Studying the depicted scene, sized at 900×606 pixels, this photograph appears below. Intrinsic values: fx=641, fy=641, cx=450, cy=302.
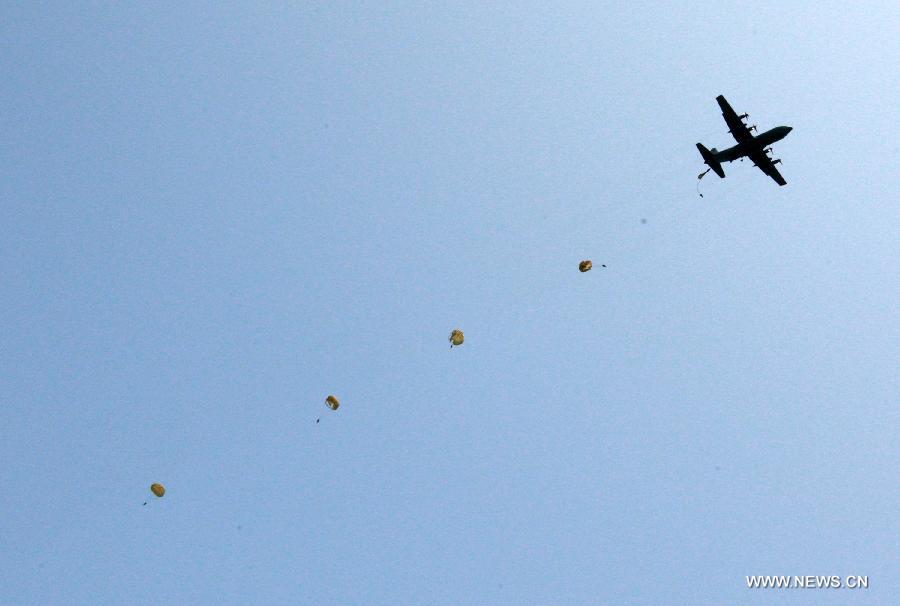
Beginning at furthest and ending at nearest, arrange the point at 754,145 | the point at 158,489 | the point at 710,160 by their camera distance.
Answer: the point at 710,160 < the point at 754,145 < the point at 158,489

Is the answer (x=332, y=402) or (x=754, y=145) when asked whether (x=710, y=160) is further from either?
(x=332, y=402)

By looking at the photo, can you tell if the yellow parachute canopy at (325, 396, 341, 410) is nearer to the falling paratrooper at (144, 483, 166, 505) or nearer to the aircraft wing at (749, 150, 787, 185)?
the falling paratrooper at (144, 483, 166, 505)

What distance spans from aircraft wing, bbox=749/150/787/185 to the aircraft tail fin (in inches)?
134

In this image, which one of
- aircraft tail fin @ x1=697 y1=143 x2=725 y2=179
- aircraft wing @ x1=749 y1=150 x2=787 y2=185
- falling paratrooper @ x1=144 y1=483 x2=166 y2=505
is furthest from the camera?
aircraft tail fin @ x1=697 y1=143 x2=725 y2=179

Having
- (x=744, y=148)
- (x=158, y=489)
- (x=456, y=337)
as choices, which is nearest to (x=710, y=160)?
(x=744, y=148)

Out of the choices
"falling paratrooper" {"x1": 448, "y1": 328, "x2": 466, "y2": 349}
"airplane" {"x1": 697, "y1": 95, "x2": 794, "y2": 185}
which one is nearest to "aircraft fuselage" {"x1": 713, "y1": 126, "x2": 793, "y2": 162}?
"airplane" {"x1": 697, "y1": 95, "x2": 794, "y2": 185}

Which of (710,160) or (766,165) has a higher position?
(710,160)

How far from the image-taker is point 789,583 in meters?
55.4

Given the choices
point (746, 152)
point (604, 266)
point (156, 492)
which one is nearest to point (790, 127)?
point (746, 152)

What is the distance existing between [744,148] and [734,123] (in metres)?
3.28

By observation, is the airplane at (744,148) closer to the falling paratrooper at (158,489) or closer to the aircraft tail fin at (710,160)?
the aircraft tail fin at (710,160)

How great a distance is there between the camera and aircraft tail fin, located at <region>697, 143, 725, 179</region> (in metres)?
69.6

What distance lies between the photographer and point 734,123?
66812 millimetres

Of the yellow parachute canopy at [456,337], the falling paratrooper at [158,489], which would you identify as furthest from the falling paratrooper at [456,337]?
the falling paratrooper at [158,489]
